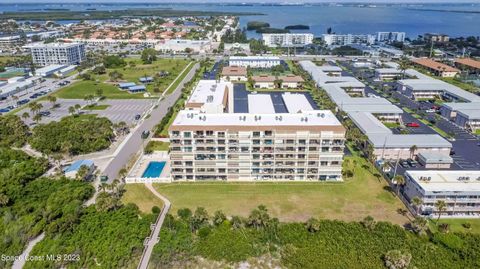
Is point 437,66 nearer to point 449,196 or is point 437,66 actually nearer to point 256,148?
point 449,196

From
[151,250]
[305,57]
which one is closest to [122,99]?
[151,250]

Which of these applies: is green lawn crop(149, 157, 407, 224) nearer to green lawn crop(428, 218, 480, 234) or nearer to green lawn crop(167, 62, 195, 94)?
green lawn crop(428, 218, 480, 234)

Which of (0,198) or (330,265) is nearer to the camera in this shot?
(330,265)

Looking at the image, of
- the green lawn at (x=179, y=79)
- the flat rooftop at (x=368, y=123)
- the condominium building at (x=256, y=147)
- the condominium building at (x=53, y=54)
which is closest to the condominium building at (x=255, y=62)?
the green lawn at (x=179, y=79)

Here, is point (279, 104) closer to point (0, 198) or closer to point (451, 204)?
point (451, 204)

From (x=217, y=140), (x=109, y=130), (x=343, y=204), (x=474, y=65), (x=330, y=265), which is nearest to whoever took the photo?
(x=330, y=265)

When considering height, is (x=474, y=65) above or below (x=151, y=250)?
above
